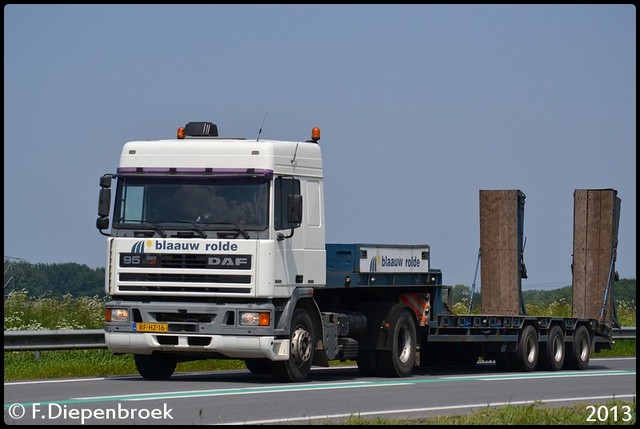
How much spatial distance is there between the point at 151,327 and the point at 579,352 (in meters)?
10.7

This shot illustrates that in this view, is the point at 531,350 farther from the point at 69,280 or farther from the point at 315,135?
the point at 69,280

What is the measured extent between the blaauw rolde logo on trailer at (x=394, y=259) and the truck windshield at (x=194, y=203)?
2.81m

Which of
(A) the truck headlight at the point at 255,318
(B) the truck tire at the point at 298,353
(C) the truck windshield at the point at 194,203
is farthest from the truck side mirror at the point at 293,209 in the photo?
(B) the truck tire at the point at 298,353

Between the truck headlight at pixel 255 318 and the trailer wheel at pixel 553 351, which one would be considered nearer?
the truck headlight at pixel 255 318

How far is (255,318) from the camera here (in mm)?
19281

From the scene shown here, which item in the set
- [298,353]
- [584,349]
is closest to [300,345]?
[298,353]

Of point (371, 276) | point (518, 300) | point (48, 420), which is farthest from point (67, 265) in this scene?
point (48, 420)

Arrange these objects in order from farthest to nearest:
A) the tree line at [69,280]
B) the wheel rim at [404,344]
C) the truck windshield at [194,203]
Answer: the tree line at [69,280]
the wheel rim at [404,344]
the truck windshield at [194,203]

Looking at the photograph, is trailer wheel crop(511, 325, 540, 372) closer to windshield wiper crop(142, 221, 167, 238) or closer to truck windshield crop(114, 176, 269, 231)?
truck windshield crop(114, 176, 269, 231)

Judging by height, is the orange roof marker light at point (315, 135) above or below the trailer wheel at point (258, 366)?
above

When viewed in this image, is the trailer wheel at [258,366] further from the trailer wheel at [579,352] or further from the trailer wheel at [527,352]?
the trailer wheel at [579,352]

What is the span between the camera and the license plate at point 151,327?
19.5m

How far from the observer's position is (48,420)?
13898mm

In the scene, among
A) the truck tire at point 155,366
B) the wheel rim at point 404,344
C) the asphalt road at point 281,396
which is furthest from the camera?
the wheel rim at point 404,344
